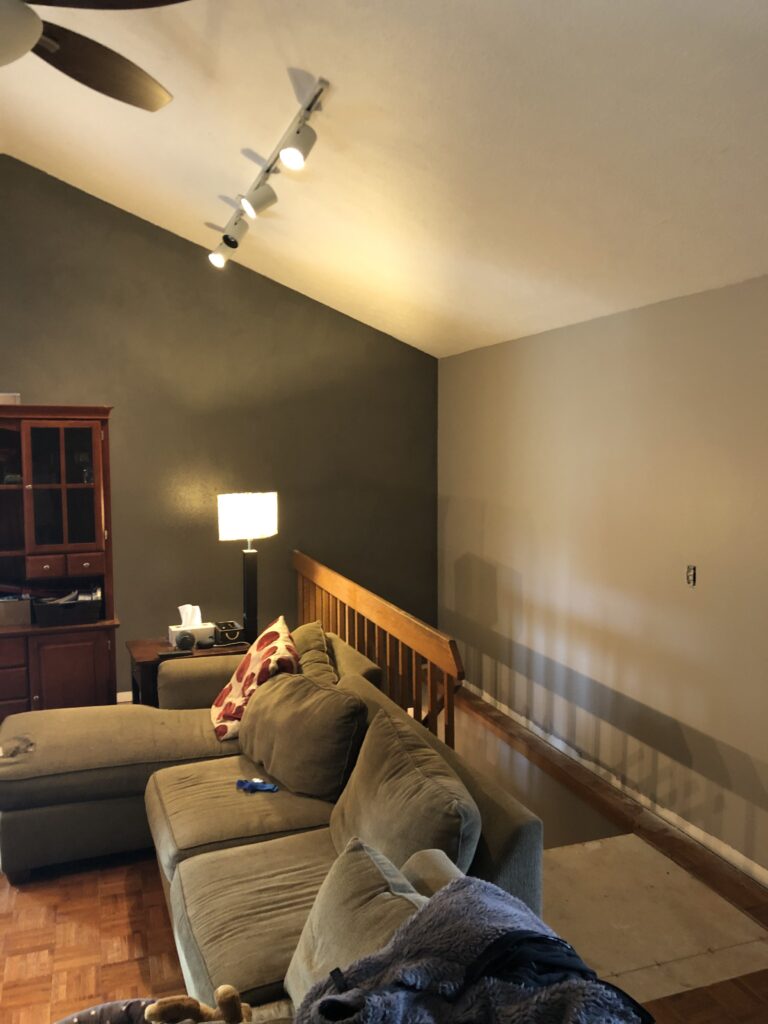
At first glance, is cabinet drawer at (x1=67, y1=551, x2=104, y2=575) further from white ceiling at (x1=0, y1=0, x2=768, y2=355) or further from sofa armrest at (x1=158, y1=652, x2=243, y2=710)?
white ceiling at (x1=0, y1=0, x2=768, y2=355)

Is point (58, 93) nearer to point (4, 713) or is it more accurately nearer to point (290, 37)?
point (290, 37)

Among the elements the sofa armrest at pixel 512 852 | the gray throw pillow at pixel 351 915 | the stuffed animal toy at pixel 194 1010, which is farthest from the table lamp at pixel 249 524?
A: the stuffed animal toy at pixel 194 1010

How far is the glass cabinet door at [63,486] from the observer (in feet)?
14.1

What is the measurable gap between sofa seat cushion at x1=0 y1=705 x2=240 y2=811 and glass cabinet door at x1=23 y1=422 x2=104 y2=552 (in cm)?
121

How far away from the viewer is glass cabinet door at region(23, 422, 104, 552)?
4309 millimetres

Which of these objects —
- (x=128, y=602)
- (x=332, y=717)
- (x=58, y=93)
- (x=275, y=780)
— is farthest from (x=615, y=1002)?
(x=128, y=602)

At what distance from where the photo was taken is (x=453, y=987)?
1.20 m

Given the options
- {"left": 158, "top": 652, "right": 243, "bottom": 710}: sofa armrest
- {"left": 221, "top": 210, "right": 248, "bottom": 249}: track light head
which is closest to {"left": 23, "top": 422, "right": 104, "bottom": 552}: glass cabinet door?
{"left": 158, "top": 652, "right": 243, "bottom": 710}: sofa armrest

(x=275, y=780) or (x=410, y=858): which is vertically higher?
(x=410, y=858)

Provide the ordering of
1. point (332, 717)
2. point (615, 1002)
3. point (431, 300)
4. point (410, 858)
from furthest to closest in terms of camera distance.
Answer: point (431, 300), point (332, 717), point (410, 858), point (615, 1002)

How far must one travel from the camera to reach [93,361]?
4949mm

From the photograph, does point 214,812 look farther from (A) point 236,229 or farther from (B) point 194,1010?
(A) point 236,229

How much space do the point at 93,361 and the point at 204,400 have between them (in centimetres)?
68

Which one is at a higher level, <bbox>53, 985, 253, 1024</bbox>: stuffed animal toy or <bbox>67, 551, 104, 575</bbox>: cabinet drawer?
<bbox>67, 551, 104, 575</bbox>: cabinet drawer
